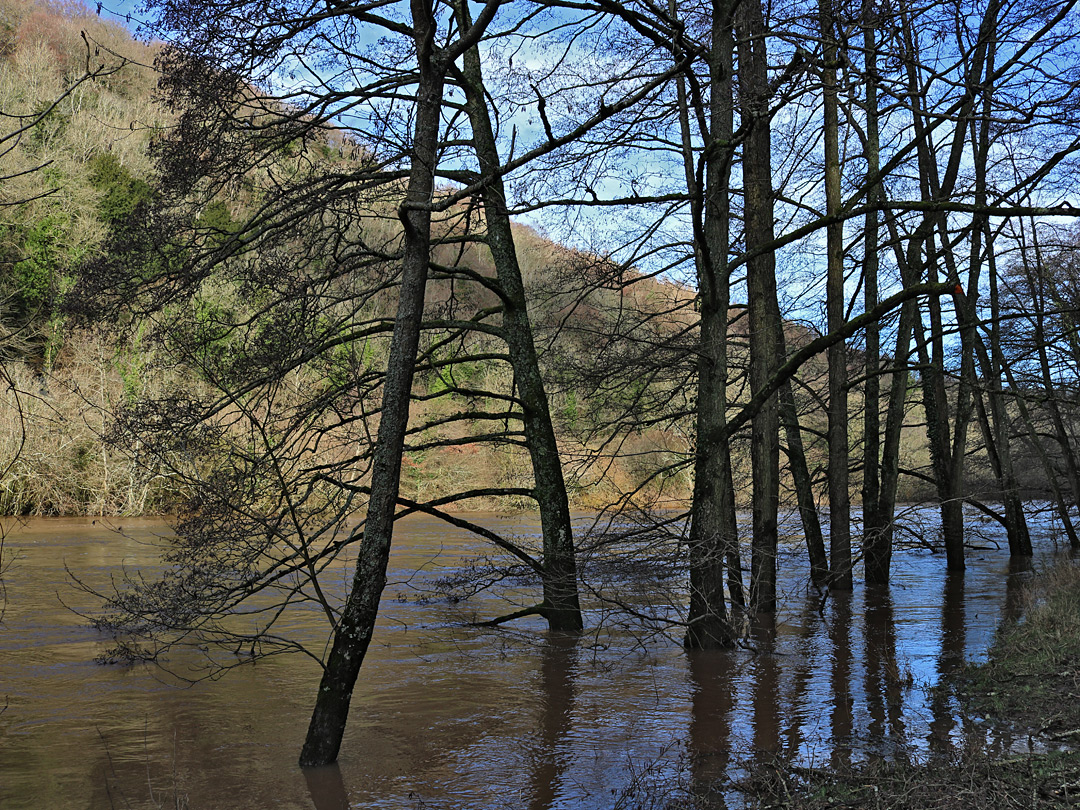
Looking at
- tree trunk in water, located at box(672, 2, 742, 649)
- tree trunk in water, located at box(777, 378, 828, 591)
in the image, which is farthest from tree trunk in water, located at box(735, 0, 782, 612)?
tree trunk in water, located at box(777, 378, 828, 591)

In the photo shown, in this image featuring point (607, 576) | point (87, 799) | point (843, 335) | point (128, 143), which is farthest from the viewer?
point (128, 143)

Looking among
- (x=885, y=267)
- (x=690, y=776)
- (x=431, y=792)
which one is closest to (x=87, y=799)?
(x=431, y=792)

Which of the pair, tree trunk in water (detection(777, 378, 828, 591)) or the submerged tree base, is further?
tree trunk in water (detection(777, 378, 828, 591))

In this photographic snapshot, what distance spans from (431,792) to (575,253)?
8832mm

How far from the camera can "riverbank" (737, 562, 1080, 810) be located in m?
4.80

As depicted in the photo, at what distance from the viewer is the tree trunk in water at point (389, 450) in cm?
619

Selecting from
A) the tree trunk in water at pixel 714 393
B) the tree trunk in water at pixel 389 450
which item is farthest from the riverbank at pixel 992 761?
the tree trunk in water at pixel 389 450

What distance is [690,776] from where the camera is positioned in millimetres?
6480

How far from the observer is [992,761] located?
5414 millimetres

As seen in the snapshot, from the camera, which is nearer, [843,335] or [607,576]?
[843,335]

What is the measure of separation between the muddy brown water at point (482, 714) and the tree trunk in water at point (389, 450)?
1.60 feet

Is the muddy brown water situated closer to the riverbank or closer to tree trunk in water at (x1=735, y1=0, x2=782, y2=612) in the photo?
the riverbank

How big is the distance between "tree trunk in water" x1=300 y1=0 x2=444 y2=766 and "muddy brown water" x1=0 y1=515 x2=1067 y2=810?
488 millimetres

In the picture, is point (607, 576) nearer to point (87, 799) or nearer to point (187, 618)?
point (187, 618)
